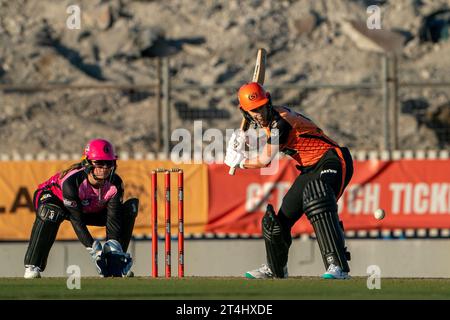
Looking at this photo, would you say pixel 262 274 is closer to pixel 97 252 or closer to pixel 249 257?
pixel 97 252

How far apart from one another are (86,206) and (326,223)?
283cm

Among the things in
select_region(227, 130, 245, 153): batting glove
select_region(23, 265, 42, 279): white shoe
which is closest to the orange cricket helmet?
select_region(227, 130, 245, 153): batting glove

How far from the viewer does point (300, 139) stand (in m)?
13.5

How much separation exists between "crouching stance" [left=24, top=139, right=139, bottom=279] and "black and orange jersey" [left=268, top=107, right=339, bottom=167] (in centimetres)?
203

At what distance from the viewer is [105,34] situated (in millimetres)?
33500

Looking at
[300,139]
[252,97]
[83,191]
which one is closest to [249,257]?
[83,191]

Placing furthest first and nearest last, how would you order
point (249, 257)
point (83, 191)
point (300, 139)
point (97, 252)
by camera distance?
point (249, 257)
point (83, 191)
point (97, 252)
point (300, 139)

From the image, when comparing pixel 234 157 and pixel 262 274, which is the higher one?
pixel 234 157

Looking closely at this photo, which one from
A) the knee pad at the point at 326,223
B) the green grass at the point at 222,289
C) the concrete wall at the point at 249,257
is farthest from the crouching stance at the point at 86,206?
the concrete wall at the point at 249,257

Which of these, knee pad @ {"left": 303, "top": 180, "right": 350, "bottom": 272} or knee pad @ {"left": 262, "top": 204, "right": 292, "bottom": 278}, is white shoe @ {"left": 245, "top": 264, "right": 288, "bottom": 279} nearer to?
knee pad @ {"left": 262, "top": 204, "right": 292, "bottom": 278}

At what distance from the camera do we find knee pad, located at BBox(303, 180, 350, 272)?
13273 mm

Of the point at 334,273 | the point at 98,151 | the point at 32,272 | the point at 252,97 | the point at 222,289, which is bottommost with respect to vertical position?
the point at 222,289
